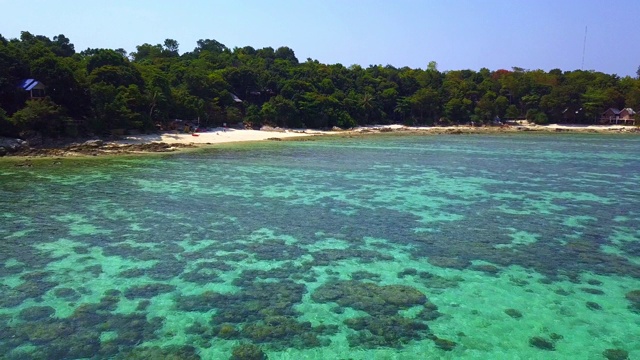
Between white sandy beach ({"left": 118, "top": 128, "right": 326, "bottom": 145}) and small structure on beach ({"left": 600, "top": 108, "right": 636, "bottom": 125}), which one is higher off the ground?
small structure on beach ({"left": 600, "top": 108, "right": 636, "bottom": 125})

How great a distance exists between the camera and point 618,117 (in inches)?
2987

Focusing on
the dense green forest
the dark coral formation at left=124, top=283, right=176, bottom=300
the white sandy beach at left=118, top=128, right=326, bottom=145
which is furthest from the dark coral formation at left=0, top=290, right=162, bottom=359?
the white sandy beach at left=118, top=128, right=326, bottom=145

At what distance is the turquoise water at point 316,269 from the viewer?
26.4ft

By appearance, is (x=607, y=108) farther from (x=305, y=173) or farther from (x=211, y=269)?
(x=211, y=269)

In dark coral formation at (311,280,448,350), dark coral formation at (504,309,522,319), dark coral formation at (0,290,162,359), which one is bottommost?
dark coral formation at (504,309,522,319)

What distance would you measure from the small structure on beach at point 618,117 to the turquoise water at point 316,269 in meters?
61.1

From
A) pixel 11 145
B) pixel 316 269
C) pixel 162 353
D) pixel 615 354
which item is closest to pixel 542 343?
pixel 615 354

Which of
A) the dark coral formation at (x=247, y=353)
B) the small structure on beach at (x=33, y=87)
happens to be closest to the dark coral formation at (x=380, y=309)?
the dark coral formation at (x=247, y=353)

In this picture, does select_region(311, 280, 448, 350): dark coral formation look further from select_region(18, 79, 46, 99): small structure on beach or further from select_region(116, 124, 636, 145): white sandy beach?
select_region(18, 79, 46, 99): small structure on beach

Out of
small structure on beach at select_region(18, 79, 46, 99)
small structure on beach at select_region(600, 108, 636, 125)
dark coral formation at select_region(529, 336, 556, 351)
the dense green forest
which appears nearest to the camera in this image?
dark coral formation at select_region(529, 336, 556, 351)

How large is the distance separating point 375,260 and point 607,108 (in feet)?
268

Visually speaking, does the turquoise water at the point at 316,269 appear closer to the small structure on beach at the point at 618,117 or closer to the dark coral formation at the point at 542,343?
the dark coral formation at the point at 542,343

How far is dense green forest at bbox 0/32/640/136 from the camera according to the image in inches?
1475

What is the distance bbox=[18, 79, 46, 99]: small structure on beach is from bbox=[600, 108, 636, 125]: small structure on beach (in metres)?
A: 82.0
